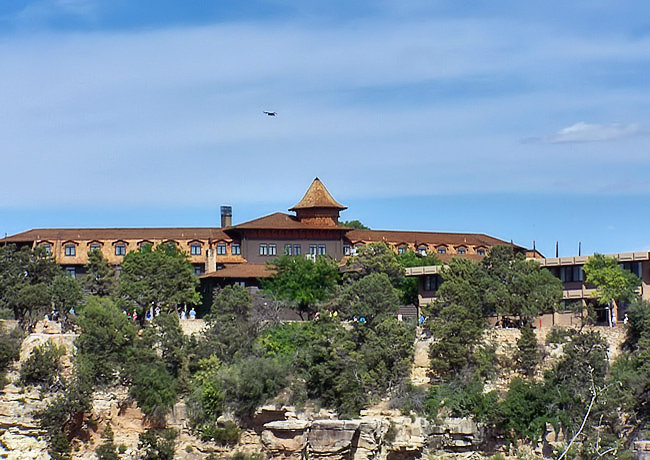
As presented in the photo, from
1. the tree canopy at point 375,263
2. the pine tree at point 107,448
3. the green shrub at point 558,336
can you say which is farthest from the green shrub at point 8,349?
the green shrub at point 558,336

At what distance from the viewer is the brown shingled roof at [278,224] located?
9562 cm

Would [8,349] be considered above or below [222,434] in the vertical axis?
above

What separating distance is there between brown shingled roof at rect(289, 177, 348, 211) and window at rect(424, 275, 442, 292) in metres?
16.8

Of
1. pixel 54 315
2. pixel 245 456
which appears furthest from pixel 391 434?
pixel 54 315

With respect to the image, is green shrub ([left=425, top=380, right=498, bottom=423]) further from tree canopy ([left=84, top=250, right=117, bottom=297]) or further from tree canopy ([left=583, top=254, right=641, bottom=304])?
tree canopy ([left=84, top=250, right=117, bottom=297])

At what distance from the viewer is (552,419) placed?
66125mm

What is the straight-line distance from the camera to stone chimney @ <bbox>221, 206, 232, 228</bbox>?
10109 cm

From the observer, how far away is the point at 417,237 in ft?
329

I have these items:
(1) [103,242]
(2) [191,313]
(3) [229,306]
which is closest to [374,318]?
(3) [229,306]

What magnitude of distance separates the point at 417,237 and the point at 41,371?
3573 centimetres

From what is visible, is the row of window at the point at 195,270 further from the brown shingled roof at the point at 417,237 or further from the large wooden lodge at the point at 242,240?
the brown shingled roof at the point at 417,237

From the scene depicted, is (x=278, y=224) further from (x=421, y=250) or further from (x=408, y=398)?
(x=408, y=398)

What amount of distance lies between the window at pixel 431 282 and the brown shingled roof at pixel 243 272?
1019 cm

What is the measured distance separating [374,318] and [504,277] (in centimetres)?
770
